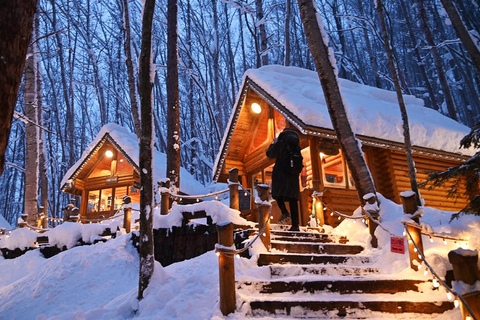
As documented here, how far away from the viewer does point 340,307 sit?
406 centimetres

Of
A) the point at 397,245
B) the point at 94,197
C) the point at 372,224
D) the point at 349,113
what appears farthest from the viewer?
the point at 94,197

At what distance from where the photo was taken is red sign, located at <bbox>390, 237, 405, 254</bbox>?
5539 mm

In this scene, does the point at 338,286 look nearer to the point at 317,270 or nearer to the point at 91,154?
the point at 317,270

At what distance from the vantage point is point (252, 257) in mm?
5352

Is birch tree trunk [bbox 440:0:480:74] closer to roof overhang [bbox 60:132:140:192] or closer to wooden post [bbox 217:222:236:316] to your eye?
wooden post [bbox 217:222:236:316]

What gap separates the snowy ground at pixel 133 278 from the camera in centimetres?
442

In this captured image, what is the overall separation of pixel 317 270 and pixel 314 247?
1.07m

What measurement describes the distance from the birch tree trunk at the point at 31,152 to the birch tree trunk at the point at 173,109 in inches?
167

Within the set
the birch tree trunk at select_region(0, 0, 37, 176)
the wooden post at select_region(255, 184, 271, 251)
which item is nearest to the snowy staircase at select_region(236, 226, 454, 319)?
the wooden post at select_region(255, 184, 271, 251)

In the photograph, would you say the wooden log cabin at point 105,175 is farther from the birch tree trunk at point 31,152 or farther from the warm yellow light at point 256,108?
the warm yellow light at point 256,108

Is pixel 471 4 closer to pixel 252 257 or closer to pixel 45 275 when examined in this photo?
pixel 252 257

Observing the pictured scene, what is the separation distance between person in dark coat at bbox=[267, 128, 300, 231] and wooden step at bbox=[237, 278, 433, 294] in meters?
2.44

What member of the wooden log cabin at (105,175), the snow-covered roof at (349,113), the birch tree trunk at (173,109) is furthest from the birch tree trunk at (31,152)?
the snow-covered roof at (349,113)

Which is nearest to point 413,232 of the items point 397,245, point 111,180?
point 397,245
